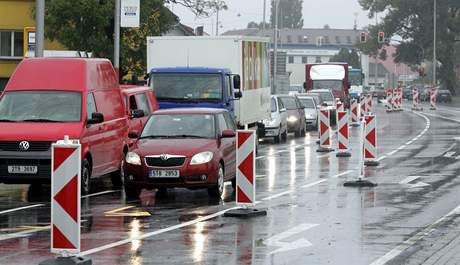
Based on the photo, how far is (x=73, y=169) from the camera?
10773 mm

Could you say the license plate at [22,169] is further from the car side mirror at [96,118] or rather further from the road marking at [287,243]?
the road marking at [287,243]

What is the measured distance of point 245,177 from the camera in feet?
50.5

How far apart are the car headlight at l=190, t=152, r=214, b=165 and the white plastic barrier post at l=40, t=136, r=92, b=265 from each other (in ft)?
22.2

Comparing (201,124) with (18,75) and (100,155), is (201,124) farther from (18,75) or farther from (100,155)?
(18,75)

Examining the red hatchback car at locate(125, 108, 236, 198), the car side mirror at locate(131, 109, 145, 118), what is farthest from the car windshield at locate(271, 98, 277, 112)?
the red hatchback car at locate(125, 108, 236, 198)

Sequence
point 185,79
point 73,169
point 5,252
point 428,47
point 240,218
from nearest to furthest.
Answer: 1. point 73,169
2. point 5,252
3. point 240,218
4. point 185,79
5. point 428,47

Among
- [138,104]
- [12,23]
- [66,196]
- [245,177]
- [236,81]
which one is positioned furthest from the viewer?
[12,23]

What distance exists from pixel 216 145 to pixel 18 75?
4.06m

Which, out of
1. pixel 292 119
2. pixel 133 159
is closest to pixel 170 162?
pixel 133 159

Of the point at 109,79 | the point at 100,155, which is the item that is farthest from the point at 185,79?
the point at 100,155

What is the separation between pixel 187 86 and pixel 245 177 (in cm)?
1106

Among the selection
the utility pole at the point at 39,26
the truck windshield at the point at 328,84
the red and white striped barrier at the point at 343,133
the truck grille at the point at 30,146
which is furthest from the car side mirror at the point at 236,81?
the truck windshield at the point at 328,84

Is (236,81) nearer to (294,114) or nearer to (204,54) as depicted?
(204,54)

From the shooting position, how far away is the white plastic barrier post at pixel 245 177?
50.2 feet
